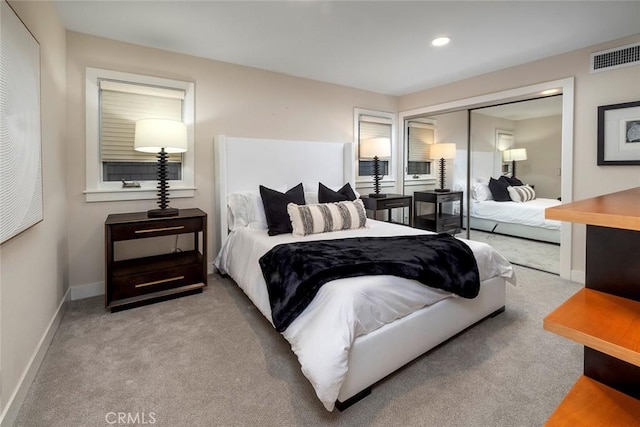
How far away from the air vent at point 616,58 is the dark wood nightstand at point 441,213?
2009mm

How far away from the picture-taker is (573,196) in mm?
3283

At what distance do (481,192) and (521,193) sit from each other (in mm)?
507

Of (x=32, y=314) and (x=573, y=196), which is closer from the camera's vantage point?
(x=32, y=314)

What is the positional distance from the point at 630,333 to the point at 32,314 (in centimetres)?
272

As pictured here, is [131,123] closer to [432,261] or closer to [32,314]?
[32,314]

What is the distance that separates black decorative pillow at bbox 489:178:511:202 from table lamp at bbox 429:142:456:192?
676mm

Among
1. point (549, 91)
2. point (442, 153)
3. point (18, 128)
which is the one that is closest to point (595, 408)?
point (18, 128)

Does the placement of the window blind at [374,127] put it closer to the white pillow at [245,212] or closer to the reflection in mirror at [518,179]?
the reflection in mirror at [518,179]

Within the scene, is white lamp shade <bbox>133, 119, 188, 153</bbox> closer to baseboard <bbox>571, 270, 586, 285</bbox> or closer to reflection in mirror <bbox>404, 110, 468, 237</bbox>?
reflection in mirror <bbox>404, 110, 468, 237</bbox>

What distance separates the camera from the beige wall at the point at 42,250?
1.52m

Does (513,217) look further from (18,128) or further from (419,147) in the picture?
(18,128)

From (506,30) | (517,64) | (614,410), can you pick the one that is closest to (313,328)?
(614,410)

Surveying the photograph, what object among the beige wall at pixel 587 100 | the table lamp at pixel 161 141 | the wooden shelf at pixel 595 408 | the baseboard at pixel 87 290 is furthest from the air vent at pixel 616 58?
the baseboard at pixel 87 290

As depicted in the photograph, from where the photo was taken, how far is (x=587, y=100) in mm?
3146
